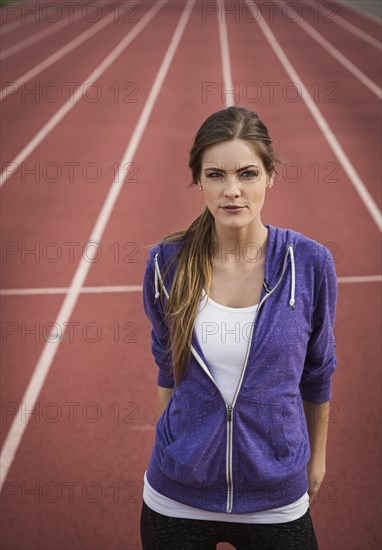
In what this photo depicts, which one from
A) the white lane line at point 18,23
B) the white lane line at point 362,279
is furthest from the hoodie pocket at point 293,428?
the white lane line at point 18,23

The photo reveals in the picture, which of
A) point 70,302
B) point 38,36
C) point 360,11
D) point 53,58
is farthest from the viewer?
point 360,11

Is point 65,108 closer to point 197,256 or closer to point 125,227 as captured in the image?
point 125,227

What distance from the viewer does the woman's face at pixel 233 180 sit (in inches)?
69.3

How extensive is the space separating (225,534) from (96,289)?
4.52m

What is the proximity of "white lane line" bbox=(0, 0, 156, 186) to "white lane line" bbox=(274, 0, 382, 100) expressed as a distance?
4334 millimetres

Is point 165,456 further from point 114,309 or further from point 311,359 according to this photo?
point 114,309

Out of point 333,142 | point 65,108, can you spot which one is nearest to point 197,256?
point 333,142

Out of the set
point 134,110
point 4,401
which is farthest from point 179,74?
point 4,401

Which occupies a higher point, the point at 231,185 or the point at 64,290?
the point at 231,185

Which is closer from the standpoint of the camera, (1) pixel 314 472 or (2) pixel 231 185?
(2) pixel 231 185

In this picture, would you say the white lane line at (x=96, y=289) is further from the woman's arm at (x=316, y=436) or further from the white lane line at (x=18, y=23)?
the white lane line at (x=18, y=23)

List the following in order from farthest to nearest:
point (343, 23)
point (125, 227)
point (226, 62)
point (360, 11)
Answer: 1. point (360, 11)
2. point (343, 23)
3. point (226, 62)
4. point (125, 227)

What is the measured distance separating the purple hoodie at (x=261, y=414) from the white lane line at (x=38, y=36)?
52.0 ft

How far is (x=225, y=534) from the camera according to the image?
1.77m
